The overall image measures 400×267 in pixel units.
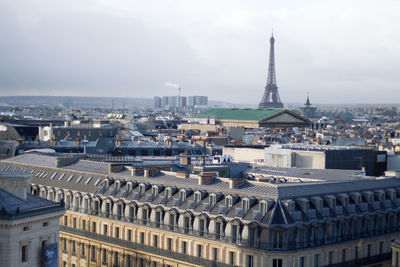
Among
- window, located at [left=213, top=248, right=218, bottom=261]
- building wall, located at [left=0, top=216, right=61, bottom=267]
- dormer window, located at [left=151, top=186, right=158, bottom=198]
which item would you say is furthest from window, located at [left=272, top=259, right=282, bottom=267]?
building wall, located at [left=0, top=216, right=61, bottom=267]

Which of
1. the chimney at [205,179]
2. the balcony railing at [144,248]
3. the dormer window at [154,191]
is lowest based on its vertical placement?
the balcony railing at [144,248]

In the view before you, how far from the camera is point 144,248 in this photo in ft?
139

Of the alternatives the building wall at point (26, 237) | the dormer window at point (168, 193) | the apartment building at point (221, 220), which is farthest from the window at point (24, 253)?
the dormer window at point (168, 193)

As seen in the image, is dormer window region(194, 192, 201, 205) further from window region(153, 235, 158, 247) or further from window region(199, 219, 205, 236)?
window region(153, 235, 158, 247)

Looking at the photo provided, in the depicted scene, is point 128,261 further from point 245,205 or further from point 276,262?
point 276,262

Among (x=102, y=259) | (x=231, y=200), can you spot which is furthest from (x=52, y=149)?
(x=231, y=200)

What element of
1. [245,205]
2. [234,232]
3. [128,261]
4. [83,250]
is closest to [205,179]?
[245,205]

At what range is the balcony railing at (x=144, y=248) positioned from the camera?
38.8 metres

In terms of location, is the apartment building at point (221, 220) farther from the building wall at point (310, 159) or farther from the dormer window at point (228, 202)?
the building wall at point (310, 159)

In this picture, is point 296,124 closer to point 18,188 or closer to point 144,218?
point 144,218

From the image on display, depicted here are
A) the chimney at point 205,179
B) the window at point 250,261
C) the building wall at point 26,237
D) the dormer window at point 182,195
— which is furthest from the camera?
the chimney at point 205,179

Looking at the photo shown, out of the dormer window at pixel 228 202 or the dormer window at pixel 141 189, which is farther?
the dormer window at pixel 141 189

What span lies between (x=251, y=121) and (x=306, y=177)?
453 feet

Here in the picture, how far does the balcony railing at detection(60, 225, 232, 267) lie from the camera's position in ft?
127
